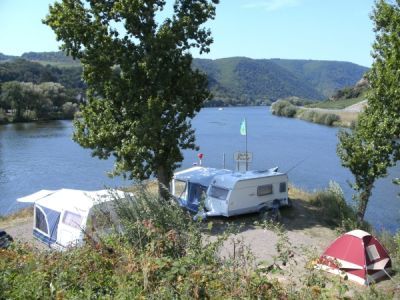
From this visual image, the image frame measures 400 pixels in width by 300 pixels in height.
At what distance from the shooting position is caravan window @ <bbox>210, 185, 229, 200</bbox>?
55.0 feet

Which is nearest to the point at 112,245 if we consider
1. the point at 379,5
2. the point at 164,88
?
the point at 164,88

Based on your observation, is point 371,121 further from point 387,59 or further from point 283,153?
point 283,153

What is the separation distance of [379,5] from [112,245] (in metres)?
13.2

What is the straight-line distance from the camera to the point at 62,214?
14.1 m

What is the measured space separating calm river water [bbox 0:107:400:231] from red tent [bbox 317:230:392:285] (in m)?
13.1

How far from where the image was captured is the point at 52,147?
54219 millimetres

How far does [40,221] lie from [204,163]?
89.4 feet

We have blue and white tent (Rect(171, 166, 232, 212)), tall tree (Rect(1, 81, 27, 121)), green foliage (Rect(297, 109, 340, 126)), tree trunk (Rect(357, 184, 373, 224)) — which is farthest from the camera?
green foliage (Rect(297, 109, 340, 126))

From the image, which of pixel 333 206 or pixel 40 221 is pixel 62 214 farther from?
pixel 333 206

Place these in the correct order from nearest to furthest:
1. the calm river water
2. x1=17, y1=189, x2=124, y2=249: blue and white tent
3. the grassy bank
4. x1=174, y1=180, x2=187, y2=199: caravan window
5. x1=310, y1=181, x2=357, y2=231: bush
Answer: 1. x1=17, y1=189, x2=124, y2=249: blue and white tent
2. x1=310, y1=181, x2=357, y2=231: bush
3. x1=174, y1=180, x2=187, y2=199: caravan window
4. the calm river water
5. the grassy bank

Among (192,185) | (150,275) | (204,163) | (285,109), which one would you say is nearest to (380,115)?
(192,185)

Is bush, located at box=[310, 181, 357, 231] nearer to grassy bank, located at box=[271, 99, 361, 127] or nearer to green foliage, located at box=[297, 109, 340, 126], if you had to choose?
grassy bank, located at box=[271, 99, 361, 127]

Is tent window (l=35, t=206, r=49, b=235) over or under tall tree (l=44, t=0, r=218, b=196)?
under

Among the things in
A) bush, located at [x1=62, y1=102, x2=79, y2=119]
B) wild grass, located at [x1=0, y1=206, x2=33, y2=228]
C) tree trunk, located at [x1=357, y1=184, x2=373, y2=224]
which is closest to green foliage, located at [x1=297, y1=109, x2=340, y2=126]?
bush, located at [x1=62, y1=102, x2=79, y2=119]
